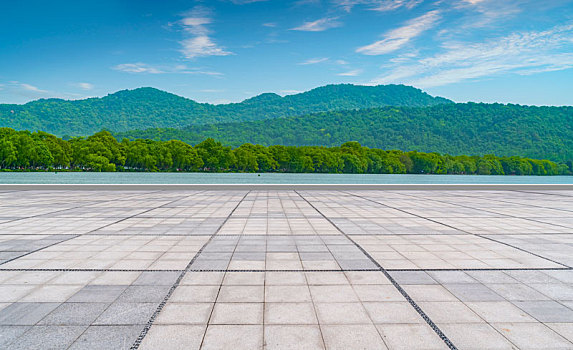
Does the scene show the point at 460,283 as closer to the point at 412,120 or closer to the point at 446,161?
the point at 446,161

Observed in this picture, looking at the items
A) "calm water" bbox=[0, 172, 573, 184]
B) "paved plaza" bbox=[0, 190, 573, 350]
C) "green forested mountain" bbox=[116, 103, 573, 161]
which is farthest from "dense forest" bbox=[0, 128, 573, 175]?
"paved plaza" bbox=[0, 190, 573, 350]

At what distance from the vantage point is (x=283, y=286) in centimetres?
527

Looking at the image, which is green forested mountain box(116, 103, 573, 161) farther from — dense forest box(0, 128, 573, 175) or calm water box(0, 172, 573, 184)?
calm water box(0, 172, 573, 184)

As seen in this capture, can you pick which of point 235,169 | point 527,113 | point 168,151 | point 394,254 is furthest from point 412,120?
point 394,254

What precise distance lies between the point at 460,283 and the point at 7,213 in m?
14.4

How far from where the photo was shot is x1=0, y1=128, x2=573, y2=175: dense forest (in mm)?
78056

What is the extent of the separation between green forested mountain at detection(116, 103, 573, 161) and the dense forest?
8.26 meters

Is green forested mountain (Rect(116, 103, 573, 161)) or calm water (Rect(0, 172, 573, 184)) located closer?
calm water (Rect(0, 172, 573, 184))

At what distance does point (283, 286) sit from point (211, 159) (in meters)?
94.0

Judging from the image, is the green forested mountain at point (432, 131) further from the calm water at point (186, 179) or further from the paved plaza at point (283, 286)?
the paved plaza at point (283, 286)

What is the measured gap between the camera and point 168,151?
9569 cm

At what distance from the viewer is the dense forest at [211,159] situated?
78.1 m

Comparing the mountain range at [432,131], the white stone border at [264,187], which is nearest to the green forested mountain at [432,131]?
the mountain range at [432,131]

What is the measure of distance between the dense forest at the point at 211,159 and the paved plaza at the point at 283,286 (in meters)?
83.7
